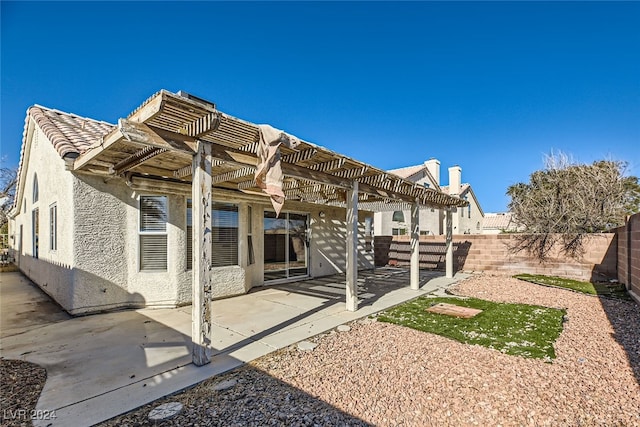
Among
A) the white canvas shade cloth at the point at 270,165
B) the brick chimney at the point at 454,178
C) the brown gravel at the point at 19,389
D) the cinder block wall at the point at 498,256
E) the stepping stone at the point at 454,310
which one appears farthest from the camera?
the brick chimney at the point at 454,178

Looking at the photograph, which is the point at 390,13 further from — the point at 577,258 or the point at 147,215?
the point at 577,258

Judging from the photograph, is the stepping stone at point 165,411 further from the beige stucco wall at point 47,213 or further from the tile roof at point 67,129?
the tile roof at point 67,129

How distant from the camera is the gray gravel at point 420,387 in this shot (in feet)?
10.2

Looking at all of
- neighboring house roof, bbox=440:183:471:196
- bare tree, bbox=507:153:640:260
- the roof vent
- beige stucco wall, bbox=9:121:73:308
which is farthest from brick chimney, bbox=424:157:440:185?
the roof vent

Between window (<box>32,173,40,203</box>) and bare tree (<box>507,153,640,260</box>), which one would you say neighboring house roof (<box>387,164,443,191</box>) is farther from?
window (<box>32,173,40,203</box>)

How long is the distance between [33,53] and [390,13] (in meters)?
11.9

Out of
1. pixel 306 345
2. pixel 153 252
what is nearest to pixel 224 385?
pixel 306 345

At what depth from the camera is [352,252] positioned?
7.16 metres

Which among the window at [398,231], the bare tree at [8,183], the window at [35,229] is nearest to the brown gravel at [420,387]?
the window at [35,229]

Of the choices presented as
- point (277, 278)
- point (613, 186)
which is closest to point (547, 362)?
point (277, 278)

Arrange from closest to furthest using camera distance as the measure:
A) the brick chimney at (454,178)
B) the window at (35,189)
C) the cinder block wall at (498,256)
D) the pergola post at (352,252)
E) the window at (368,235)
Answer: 1. the pergola post at (352,252)
2. the window at (35,189)
3. the cinder block wall at (498,256)
4. the window at (368,235)
5. the brick chimney at (454,178)

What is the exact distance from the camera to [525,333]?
5680 millimetres

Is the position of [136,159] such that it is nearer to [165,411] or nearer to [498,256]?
[165,411]

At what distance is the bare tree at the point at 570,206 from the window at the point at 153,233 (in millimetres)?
13297
